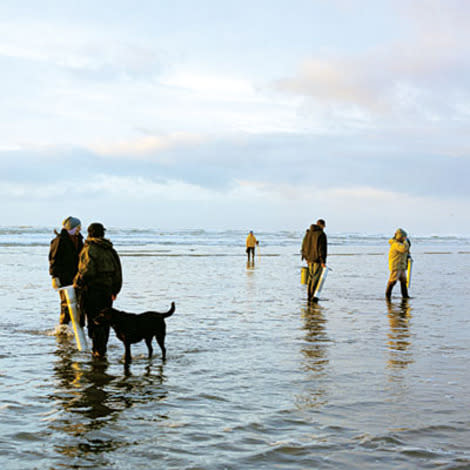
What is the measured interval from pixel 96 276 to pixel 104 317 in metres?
0.75

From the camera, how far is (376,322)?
10852 millimetres

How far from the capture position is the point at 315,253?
13773 millimetres

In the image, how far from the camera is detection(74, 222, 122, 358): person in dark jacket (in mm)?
7859

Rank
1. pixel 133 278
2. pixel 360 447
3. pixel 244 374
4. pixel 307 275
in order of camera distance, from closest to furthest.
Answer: pixel 360 447
pixel 244 374
pixel 307 275
pixel 133 278

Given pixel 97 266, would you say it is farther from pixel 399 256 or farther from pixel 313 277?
pixel 399 256

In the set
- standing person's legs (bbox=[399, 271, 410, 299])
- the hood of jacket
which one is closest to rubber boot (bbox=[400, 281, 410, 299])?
standing person's legs (bbox=[399, 271, 410, 299])

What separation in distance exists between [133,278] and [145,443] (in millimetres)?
15281

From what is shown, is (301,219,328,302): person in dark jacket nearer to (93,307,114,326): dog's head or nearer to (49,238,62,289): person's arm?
(49,238,62,289): person's arm

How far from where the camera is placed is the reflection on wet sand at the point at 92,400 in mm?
4570

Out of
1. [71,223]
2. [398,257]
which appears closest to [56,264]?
[71,223]

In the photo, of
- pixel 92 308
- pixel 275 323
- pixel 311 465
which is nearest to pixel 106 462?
pixel 311 465

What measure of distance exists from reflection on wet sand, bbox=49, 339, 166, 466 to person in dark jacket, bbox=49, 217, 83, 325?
158 centimetres

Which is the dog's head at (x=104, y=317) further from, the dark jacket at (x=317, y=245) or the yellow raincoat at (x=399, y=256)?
the yellow raincoat at (x=399, y=256)

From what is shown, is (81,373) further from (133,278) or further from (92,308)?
(133,278)
